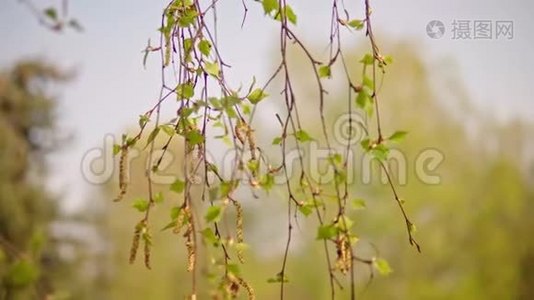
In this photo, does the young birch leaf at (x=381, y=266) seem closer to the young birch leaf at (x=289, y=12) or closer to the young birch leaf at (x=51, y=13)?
the young birch leaf at (x=289, y=12)

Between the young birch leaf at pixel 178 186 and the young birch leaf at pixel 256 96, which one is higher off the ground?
the young birch leaf at pixel 256 96

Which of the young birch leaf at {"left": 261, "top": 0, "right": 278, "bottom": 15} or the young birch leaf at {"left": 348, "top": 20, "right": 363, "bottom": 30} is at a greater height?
the young birch leaf at {"left": 261, "top": 0, "right": 278, "bottom": 15}

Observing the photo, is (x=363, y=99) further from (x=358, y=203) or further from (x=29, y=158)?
(x=29, y=158)

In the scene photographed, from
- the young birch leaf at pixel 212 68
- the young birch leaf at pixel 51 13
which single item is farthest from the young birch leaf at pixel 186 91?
the young birch leaf at pixel 51 13

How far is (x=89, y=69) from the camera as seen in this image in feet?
5.55

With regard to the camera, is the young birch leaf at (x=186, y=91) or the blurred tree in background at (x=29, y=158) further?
the blurred tree in background at (x=29, y=158)

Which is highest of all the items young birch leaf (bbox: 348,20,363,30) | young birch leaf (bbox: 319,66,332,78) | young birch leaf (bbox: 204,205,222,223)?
young birch leaf (bbox: 348,20,363,30)

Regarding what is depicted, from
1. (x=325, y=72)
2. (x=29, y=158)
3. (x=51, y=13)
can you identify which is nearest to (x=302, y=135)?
(x=325, y=72)

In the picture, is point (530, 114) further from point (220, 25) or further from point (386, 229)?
point (220, 25)

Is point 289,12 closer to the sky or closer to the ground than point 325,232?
closer to the sky

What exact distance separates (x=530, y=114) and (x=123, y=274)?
133 cm

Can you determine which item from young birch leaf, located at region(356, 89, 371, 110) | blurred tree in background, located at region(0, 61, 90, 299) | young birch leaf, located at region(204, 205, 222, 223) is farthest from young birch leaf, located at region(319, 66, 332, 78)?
blurred tree in background, located at region(0, 61, 90, 299)

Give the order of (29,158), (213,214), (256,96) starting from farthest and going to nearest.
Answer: (29,158), (256,96), (213,214)

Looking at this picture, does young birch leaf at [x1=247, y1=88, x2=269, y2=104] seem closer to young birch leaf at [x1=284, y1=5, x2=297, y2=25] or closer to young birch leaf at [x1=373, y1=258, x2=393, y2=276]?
young birch leaf at [x1=284, y1=5, x2=297, y2=25]
